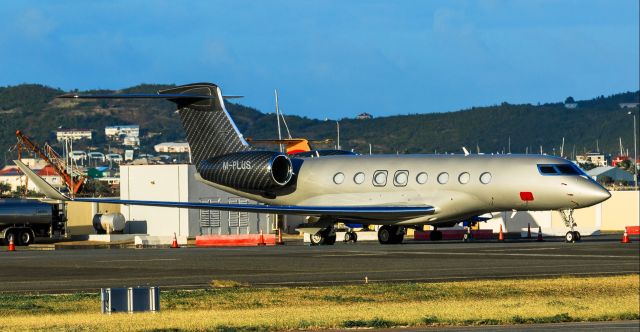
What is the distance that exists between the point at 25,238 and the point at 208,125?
13886 mm

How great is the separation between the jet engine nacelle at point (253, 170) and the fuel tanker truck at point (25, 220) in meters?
13.5

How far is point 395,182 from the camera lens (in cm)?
5000

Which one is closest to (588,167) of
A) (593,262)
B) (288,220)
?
(288,220)

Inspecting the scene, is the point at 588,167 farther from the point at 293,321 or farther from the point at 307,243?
the point at 293,321

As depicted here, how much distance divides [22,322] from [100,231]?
48.8m

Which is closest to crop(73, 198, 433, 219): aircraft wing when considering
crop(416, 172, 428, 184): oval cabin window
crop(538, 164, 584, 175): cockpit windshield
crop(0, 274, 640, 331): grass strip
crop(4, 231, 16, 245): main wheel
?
crop(416, 172, 428, 184): oval cabin window

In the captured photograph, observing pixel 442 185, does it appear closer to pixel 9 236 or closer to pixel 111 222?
pixel 9 236

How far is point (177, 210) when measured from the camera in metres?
68.8

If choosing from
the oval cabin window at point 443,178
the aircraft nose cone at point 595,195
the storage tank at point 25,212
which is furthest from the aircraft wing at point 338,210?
the storage tank at point 25,212

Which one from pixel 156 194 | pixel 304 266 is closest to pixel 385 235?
pixel 304 266

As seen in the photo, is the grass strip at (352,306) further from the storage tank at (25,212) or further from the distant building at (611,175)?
the distant building at (611,175)

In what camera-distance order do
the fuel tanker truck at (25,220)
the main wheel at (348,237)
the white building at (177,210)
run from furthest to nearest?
the white building at (177,210) < the fuel tanker truck at (25,220) < the main wheel at (348,237)

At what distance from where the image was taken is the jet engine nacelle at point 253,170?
2016 inches

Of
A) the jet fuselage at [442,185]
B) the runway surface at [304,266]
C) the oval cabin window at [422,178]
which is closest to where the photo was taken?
the runway surface at [304,266]
